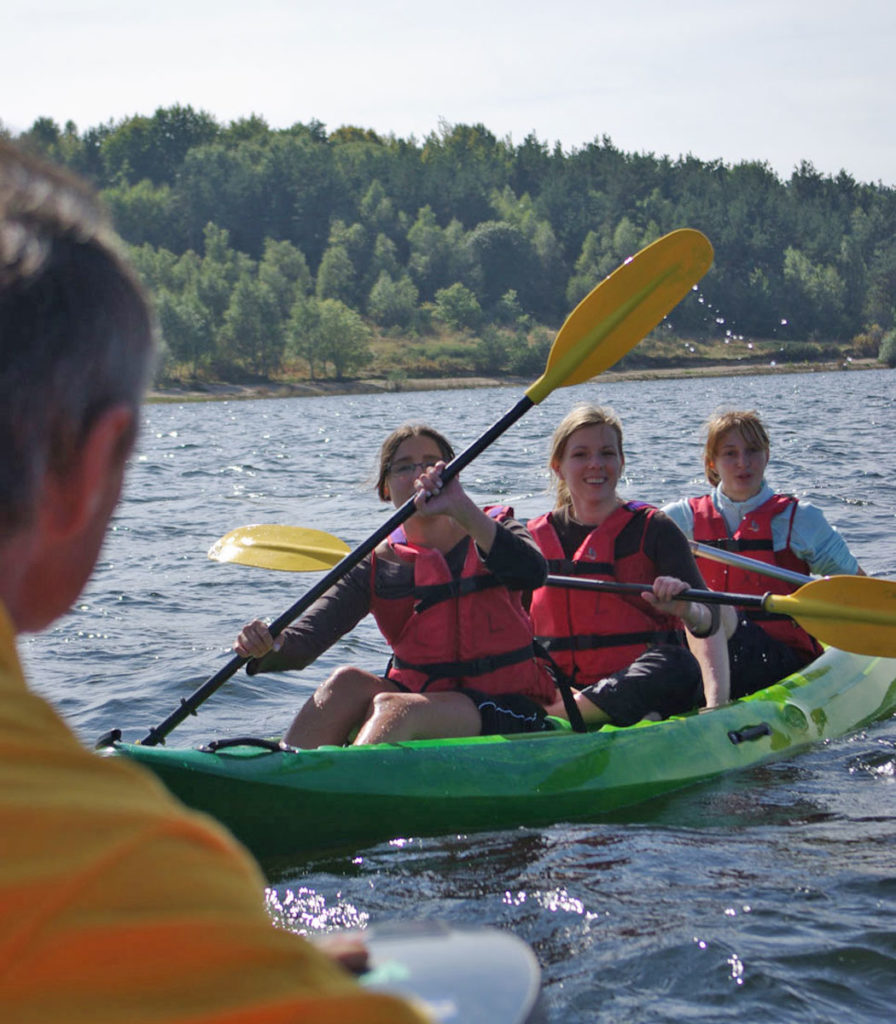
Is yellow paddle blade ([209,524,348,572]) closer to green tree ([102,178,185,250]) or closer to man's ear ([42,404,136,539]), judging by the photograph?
man's ear ([42,404,136,539])

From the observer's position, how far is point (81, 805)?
539 mm

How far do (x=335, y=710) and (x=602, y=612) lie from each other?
1.11m

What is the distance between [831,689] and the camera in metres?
5.03

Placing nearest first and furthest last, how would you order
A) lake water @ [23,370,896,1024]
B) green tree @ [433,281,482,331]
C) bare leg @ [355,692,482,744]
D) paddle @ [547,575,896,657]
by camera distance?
1. lake water @ [23,370,896,1024]
2. bare leg @ [355,692,482,744]
3. paddle @ [547,575,896,657]
4. green tree @ [433,281,482,331]

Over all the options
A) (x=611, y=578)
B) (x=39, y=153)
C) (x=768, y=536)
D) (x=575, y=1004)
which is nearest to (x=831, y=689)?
(x=768, y=536)

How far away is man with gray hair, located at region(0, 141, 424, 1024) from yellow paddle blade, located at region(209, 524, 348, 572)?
3.94 metres

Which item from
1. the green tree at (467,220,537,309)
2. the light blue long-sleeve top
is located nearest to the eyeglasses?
the light blue long-sleeve top

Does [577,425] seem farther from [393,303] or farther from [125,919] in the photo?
[393,303]

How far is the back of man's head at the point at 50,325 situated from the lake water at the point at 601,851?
0.09 meters

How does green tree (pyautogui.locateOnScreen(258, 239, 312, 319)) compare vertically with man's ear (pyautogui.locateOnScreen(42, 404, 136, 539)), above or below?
above

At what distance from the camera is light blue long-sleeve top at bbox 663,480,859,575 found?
16.5 ft

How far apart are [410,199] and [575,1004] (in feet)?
277

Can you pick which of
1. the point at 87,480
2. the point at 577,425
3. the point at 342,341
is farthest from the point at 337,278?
the point at 87,480

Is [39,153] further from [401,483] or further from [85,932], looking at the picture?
[401,483]
